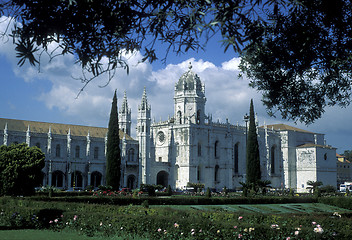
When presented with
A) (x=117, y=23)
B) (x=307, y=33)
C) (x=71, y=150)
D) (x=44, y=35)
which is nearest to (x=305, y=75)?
(x=307, y=33)

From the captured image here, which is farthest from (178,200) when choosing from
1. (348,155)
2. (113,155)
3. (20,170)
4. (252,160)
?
(348,155)

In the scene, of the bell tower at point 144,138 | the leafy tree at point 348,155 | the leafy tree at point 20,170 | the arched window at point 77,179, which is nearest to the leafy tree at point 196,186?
the bell tower at point 144,138

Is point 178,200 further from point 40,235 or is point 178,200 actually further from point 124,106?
point 124,106

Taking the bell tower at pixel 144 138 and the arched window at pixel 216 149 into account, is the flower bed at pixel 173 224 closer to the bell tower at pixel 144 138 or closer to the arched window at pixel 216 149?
the bell tower at pixel 144 138

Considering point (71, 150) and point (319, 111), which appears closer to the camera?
point (319, 111)

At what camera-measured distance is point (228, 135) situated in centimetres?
7656

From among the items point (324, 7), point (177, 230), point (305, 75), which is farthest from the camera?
point (305, 75)

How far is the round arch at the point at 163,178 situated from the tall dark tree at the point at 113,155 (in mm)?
25593

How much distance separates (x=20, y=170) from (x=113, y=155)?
52.9ft

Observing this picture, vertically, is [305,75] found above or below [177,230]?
above

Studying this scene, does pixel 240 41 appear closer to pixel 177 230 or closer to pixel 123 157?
pixel 177 230

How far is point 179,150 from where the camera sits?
7162cm

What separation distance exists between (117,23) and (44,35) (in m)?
1.62

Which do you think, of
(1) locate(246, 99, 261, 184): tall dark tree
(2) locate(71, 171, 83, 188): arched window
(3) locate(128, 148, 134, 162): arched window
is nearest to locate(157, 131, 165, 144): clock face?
(3) locate(128, 148, 134, 162): arched window
